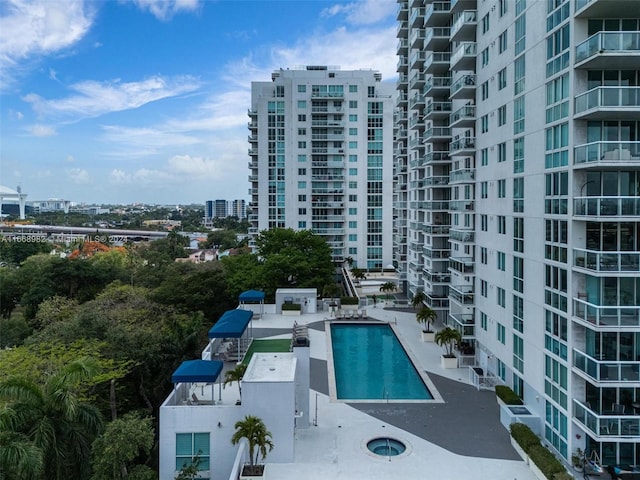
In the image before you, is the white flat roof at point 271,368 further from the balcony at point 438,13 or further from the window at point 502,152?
the balcony at point 438,13

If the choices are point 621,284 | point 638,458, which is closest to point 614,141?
point 621,284

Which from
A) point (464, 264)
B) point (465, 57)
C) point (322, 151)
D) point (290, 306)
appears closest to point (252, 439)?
point (464, 264)

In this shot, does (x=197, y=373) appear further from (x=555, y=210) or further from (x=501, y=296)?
(x=555, y=210)

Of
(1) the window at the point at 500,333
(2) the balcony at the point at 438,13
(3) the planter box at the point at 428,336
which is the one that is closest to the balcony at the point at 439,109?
(2) the balcony at the point at 438,13

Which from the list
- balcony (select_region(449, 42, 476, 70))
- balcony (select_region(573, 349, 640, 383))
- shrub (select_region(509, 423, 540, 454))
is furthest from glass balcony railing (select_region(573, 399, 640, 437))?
balcony (select_region(449, 42, 476, 70))

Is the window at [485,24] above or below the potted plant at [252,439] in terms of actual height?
above

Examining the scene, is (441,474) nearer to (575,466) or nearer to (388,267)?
(575,466)
